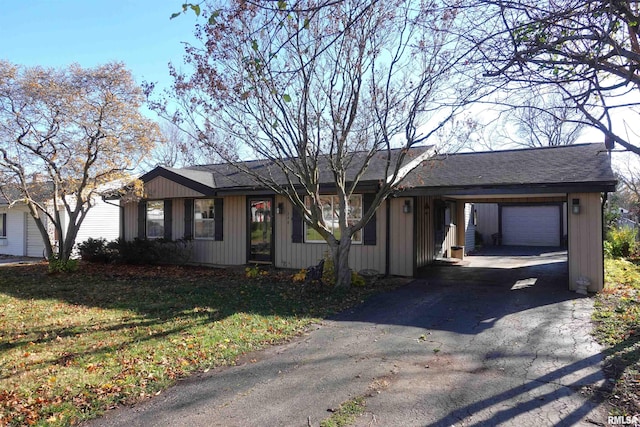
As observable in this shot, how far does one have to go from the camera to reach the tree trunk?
9.23m

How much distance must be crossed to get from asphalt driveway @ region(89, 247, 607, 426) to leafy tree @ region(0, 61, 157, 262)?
9.22m

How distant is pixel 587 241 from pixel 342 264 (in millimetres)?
5205

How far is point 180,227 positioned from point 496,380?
41.0 ft

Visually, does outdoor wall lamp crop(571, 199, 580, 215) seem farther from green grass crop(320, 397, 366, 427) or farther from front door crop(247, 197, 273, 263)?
front door crop(247, 197, 273, 263)

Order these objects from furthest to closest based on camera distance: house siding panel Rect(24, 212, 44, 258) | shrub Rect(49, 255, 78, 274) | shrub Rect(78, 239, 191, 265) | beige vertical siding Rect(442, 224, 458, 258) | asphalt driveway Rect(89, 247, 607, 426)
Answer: house siding panel Rect(24, 212, 44, 258) → beige vertical siding Rect(442, 224, 458, 258) → shrub Rect(78, 239, 191, 265) → shrub Rect(49, 255, 78, 274) → asphalt driveway Rect(89, 247, 607, 426)

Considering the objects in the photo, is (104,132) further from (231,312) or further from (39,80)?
(231,312)

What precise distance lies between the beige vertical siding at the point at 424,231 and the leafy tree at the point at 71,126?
8603 mm

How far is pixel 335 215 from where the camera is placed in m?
11.9

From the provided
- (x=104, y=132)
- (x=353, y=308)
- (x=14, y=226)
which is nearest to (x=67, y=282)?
(x=104, y=132)

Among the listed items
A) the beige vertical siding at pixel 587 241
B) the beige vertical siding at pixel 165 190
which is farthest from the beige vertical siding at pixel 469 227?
the beige vertical siding at pixel 165 190

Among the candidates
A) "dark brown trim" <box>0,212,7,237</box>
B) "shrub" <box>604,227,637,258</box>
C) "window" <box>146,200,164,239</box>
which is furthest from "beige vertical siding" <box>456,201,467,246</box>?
"dark brown trim" <box>0,212,7,237</box>

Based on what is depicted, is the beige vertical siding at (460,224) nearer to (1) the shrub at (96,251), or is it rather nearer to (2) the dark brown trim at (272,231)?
(2) the dark brown trim at (272,231)

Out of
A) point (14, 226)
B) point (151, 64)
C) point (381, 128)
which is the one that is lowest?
point (14, 226)

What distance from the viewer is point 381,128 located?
8883 mm
